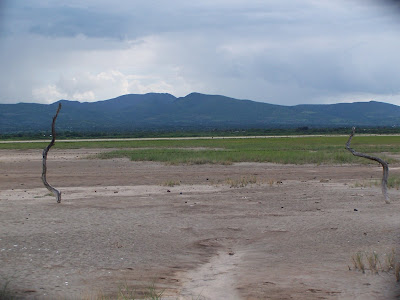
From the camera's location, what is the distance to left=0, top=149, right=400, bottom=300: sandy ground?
31.1 ft

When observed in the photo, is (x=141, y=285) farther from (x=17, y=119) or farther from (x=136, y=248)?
(x=17, y=119)

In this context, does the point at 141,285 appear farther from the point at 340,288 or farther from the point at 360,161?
the point at 360,161

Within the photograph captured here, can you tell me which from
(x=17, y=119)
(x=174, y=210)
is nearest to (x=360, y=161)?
(x=174, y=210)

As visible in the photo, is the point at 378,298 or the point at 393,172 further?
the point at 393,172

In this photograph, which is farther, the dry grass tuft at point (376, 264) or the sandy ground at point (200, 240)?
the dry grass tuft at point (376, 264)

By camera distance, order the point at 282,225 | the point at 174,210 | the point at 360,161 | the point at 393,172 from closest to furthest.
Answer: the point at 282,225 < the point at 174,210 < the point at 393,172 < the point at 360,161

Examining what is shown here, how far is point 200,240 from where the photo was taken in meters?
Answer: 12.6

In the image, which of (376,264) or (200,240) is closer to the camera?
(376,264)

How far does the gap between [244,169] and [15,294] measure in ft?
74.4

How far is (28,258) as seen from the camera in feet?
35.4

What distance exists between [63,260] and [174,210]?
221 inches

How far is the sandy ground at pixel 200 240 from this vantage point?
31.1 feet

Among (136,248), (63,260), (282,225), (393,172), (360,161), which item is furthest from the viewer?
(360,161)

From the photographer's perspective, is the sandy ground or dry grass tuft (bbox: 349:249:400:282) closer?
the sandy ground
